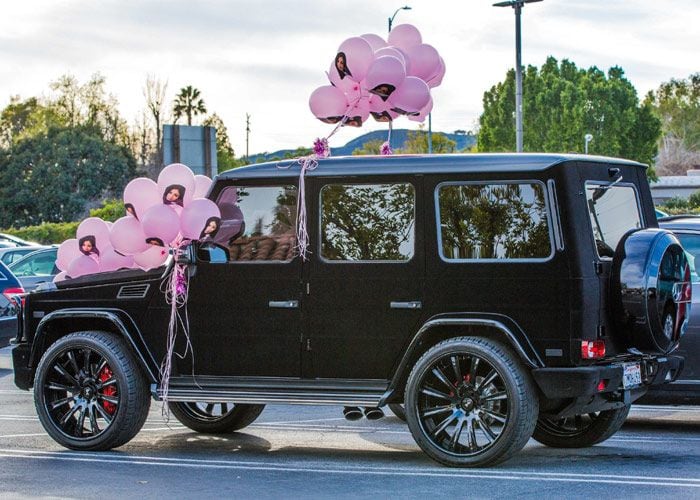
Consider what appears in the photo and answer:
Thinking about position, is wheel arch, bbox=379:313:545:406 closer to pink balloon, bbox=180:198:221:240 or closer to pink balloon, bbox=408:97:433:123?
pink balloon, bbox=180:198:221:240

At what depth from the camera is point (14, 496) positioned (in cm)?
807

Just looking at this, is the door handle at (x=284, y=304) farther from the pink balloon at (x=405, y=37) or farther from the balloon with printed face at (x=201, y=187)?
the pink balloon at (x=405, y=37)

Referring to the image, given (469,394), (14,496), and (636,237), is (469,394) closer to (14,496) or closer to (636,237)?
(636,237)

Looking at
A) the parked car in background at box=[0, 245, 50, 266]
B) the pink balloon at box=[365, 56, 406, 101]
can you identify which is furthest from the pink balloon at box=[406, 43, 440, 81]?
the parked car in background at box=[0, 245, 50, 266]

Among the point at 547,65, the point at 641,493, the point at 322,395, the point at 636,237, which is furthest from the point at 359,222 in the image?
the point at 547,65

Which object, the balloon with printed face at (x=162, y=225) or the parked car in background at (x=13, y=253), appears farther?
the parked car in background at (x=13, y=253)

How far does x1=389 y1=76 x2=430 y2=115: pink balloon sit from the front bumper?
9.06ft

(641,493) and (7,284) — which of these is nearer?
→ (641,493)

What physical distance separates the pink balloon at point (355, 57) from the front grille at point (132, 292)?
7.68 feet

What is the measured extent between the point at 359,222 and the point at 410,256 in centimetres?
46

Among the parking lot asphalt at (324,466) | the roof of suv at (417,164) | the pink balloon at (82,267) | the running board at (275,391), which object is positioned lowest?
the parking lot asphalt at (324,466)

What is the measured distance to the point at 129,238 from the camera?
1021cm

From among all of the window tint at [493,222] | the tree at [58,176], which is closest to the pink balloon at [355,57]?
the window tint at [493,222]

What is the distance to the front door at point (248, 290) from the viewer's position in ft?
31.6
